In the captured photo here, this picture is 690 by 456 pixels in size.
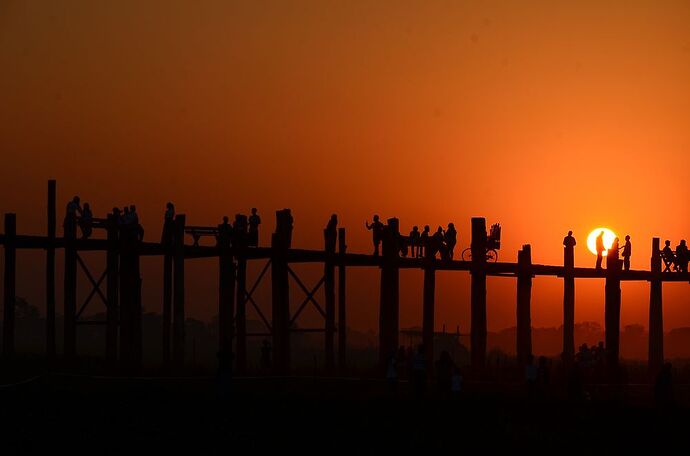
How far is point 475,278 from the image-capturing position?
38.2 metres

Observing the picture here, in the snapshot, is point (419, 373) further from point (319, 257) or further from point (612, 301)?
point (612, 301)

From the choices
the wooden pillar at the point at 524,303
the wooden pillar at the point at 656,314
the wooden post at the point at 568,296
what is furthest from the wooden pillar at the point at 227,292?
the wooden pillar at the point at 656,314

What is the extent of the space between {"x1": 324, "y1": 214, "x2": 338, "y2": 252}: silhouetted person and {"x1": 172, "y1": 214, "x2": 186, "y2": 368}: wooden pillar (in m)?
4.42

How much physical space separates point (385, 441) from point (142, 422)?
14.8 ft

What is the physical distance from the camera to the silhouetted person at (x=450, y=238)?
1614 inches

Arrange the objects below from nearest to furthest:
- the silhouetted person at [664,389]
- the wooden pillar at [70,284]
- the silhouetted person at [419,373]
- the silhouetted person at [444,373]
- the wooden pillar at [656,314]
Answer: the silhouetted person at [419,373]
the silhouetted person at [444,373]
the silhouetted person at [664,389]
the wooden pillar at [70,284]
the wooden pillar at [656,314]

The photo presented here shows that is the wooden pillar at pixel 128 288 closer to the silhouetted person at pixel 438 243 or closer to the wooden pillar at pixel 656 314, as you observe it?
the silhouetted person at pixel 438 243

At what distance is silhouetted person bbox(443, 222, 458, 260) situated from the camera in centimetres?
4100

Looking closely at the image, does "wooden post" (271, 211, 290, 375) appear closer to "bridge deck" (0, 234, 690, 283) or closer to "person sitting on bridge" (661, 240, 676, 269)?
"bridge deck" (0, 234, 690, 283)

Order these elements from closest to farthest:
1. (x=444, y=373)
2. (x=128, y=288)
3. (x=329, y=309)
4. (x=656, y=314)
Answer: (x=444, y=373) → (x=128, y=288) → (x=329, y=309) → (x=656, y=314)

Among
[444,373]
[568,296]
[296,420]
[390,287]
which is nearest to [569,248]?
[568,296]

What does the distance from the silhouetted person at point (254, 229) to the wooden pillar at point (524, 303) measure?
7.47 meters

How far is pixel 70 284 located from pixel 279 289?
512 cm

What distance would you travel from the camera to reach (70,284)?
37.2 metres
